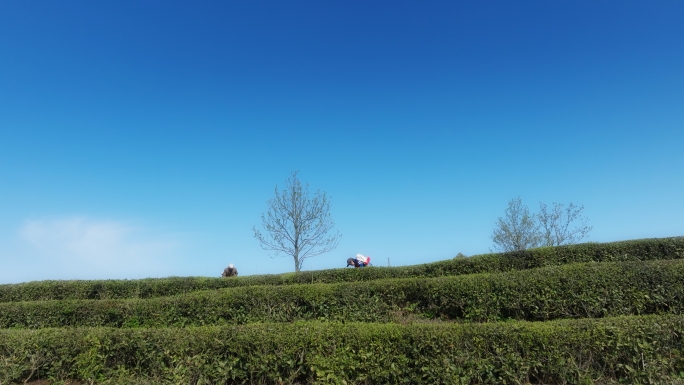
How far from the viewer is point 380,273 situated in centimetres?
1090

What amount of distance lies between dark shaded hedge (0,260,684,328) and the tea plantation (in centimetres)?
2

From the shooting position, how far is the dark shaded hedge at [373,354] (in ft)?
17.5

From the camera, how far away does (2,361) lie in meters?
6.52

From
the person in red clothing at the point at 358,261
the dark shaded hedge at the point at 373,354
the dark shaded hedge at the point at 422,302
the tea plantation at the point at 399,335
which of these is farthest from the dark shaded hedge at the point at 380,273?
the dark shaded hedge at the point at 373,354

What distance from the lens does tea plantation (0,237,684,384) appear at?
211 inches

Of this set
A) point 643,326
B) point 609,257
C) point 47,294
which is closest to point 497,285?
point 643,326

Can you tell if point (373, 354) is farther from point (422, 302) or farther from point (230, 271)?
point (230, 271)

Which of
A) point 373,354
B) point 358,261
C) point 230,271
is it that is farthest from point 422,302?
point 230,271

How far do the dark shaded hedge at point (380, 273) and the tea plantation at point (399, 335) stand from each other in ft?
0.44

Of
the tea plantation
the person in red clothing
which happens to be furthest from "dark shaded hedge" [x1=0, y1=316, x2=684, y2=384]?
the person in red clothing

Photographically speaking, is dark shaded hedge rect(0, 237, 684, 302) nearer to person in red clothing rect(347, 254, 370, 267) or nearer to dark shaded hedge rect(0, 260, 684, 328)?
person in red clothing rect(347, 254, 370, 267)

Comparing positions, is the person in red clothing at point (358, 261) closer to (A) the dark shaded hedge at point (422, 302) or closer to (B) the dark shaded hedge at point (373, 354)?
(A) the dark shaded hedge at point (422, 302)

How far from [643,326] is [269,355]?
528cm

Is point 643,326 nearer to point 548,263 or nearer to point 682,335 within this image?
point 682,335
